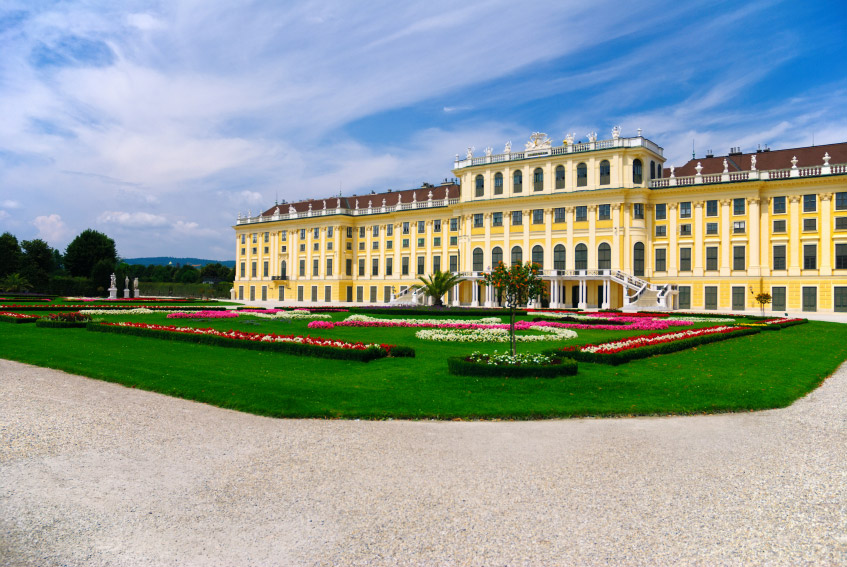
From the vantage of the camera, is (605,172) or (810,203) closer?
(810,203)

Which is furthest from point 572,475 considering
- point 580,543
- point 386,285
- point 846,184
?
point 386,285

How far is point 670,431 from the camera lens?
32.3ft

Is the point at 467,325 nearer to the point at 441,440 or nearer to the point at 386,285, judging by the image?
the point at 441,440

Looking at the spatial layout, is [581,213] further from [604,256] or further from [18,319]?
[18,319]

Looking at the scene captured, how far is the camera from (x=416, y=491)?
6.90m

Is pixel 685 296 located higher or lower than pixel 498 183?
lower

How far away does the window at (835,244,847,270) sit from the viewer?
51.9 meters

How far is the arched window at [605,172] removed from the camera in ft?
200

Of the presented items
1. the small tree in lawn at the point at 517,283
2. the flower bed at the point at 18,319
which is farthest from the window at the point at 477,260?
the small tree in lawn at the point at 517,283

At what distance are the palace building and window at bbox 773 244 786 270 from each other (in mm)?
101

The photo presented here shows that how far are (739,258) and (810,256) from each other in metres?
5.71

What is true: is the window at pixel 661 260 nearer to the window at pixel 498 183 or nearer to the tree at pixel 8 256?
the window at pixel 498 183

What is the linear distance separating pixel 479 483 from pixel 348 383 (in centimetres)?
683

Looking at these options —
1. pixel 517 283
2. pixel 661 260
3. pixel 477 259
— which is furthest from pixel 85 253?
pixel 517 283
